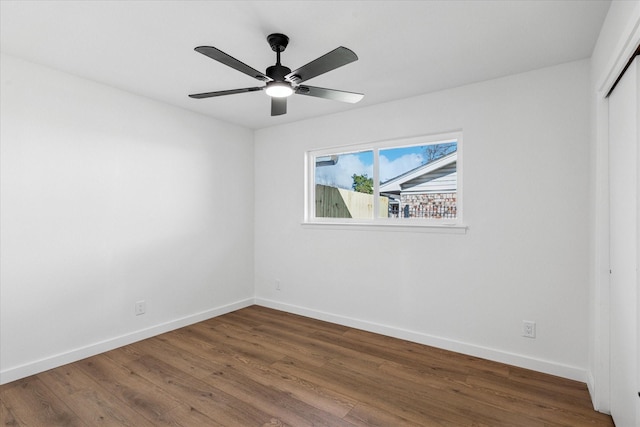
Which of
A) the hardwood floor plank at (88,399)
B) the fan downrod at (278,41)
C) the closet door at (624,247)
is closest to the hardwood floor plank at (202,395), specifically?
the hardwood floor plank at (88,399)

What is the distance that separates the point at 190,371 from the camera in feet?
8.34

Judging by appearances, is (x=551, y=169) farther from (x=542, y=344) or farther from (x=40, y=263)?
(x=40, y=263)

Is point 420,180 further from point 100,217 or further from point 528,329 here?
point 100,217

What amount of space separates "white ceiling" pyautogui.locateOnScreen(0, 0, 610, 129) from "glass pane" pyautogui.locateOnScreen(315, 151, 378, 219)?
0.99m

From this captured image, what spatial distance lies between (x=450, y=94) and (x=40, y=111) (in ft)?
11.1

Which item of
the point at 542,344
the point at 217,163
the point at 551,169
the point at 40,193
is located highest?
the point at 217,163

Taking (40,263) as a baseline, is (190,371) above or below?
below

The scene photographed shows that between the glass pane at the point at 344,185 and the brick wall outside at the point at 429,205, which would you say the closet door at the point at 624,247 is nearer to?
the brick wall outside at the point at 429,205

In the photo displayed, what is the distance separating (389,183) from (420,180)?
33 cm

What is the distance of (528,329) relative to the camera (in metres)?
2.57

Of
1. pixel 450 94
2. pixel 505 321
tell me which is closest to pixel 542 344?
pixel 505 321

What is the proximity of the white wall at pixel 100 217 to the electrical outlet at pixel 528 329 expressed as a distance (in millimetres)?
3134

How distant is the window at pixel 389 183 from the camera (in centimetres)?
306

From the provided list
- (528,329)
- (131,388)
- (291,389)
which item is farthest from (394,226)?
(131,388)
